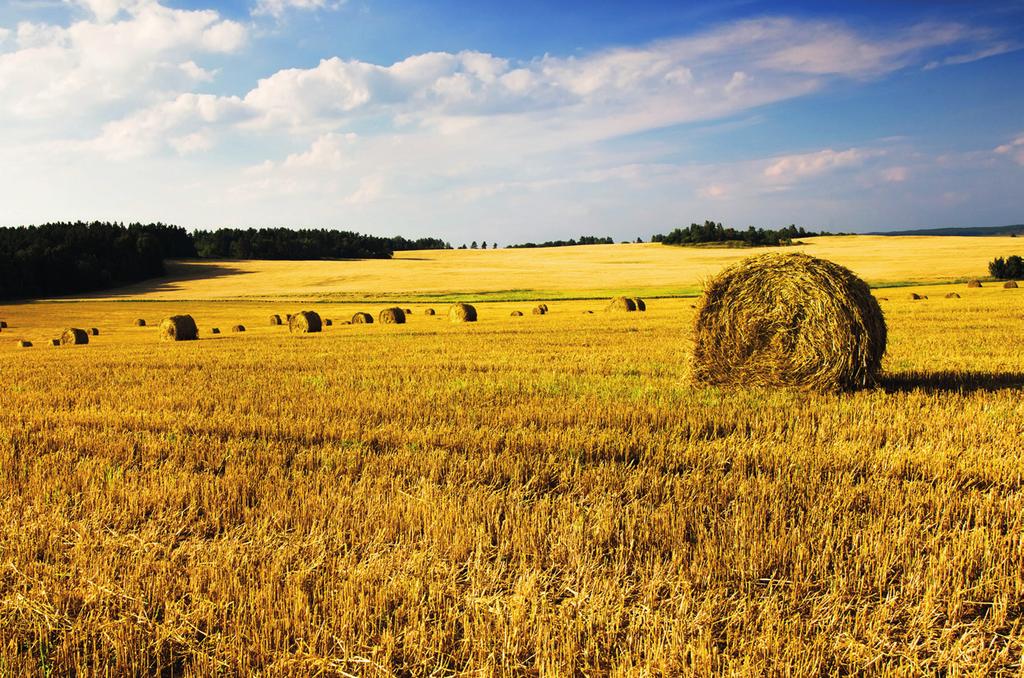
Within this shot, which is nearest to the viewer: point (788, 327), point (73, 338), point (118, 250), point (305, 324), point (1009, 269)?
point (788, 327)

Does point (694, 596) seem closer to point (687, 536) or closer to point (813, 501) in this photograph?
point (687, 536)

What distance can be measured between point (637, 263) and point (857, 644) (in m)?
78.1

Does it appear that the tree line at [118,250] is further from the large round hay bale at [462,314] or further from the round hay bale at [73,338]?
the large round hay bale at [462,314]

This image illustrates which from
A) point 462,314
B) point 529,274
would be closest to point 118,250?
point 529,274

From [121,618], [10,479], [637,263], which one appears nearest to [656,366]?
[10,479]

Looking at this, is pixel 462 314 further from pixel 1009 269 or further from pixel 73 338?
pixel 1009 269

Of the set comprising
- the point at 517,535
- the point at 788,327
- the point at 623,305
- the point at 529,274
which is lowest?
the point at 517,535

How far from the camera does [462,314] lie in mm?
31891

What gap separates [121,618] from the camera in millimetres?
3281

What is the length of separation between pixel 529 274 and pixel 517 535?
66408 mm

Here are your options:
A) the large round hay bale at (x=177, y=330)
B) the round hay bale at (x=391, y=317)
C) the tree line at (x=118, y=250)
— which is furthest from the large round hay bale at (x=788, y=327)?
the tree line at (x=118, y=250)

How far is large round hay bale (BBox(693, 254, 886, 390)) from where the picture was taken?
9.82 m

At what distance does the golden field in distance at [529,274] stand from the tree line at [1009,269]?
178 centimetres

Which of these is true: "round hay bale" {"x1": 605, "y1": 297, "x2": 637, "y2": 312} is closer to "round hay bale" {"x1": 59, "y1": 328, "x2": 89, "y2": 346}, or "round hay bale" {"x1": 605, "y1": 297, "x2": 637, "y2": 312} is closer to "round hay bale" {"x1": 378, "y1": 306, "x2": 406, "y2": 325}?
"round hay bale" {"x1": 378, "y1": 306, "x2": 406, "y2": 325}
